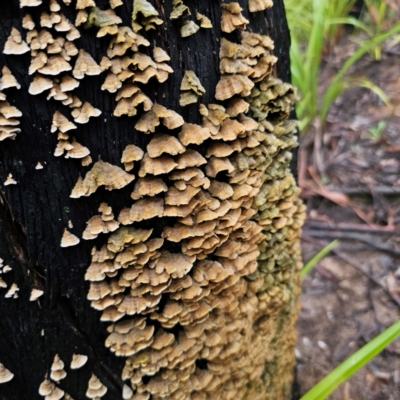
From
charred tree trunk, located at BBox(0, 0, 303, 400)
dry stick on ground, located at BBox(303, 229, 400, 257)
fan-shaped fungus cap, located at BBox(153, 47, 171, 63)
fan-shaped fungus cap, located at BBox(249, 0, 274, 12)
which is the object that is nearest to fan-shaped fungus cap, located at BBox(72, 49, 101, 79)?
charred tree trunk, located at BBox(0, 0, 303, 400)

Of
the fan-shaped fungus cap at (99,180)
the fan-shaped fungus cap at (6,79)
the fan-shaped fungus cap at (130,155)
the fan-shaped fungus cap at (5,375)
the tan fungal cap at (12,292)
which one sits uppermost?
the fan-shaped fungus cap at (6,79)

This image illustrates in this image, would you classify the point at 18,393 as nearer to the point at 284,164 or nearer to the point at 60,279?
the point at 60,279

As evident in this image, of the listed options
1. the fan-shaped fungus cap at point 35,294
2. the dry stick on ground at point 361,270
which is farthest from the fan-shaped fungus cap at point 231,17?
the dry stick on ground at point 361,270

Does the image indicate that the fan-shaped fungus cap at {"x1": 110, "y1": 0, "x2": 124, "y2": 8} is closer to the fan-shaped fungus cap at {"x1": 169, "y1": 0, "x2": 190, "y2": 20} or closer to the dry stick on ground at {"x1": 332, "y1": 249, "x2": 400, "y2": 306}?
the fan-shaped fungus cap at {"x1": 169, "y1": 0, "x2": 190, "y2": 20}

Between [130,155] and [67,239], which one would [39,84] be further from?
[67,239]

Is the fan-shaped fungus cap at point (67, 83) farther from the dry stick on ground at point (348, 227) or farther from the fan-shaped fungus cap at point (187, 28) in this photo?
the dry stick on ground at point (348, 227)

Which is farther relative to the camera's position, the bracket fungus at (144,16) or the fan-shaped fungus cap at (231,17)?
the fan-shaped fungus cap at (231,17)

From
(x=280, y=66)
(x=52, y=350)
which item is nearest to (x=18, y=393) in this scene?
(x=52, y=350)
